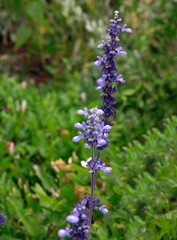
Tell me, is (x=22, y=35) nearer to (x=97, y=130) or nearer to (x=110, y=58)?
(x=110, y=58)

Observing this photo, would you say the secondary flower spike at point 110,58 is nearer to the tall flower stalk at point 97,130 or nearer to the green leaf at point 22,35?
the tall flower stalk at point 97,130

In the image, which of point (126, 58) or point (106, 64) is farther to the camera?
point (126, 58)

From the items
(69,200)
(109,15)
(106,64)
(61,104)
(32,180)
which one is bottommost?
(106,64)

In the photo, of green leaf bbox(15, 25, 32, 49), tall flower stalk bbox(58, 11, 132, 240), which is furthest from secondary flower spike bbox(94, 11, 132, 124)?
green leaf bbox(15, 25, 32, 49)

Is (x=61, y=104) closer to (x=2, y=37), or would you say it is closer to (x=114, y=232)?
(x=114, y=232)

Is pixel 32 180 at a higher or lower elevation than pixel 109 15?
lower

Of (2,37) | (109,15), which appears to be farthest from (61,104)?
(2,37)

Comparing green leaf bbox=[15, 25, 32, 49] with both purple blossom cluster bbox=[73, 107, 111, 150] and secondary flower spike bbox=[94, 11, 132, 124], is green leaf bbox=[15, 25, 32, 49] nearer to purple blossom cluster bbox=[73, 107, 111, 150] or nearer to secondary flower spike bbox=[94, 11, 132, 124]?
secondary flower spike bbox=[94, 11, 132, 124]
